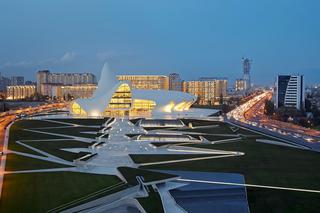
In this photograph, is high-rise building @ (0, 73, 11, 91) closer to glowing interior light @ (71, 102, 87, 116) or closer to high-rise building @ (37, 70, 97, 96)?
high-rise building @ (37, 70, 97, 96)

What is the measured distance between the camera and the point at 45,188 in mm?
14102

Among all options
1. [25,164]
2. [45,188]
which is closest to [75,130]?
[25,164]

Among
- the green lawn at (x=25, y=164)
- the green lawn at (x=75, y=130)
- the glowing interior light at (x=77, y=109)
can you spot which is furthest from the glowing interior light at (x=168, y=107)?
the green lawn at (x=25, y=164)

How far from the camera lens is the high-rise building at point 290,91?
206ft

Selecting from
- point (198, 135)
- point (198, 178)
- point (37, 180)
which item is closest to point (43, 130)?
point (198, 135)

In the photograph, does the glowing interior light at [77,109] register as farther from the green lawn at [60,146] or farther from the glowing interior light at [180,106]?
the green lawn at [60,146]

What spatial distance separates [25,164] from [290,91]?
55.5 meters

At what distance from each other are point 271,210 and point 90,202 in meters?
6.31

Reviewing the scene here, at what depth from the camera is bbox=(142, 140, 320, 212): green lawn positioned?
508 inches

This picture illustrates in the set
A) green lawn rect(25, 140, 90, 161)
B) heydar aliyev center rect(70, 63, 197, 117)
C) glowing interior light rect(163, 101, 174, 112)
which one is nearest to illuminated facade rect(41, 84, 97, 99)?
heydar aliyev center rect(70, 63, 197, 117)

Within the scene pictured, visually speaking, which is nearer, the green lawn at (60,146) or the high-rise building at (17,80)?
the green lawn at (60,146)

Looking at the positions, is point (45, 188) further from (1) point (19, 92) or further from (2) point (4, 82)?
(2) point (4, 82)

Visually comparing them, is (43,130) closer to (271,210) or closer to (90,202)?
(90,202)

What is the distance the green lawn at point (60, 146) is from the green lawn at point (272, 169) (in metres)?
5.22
